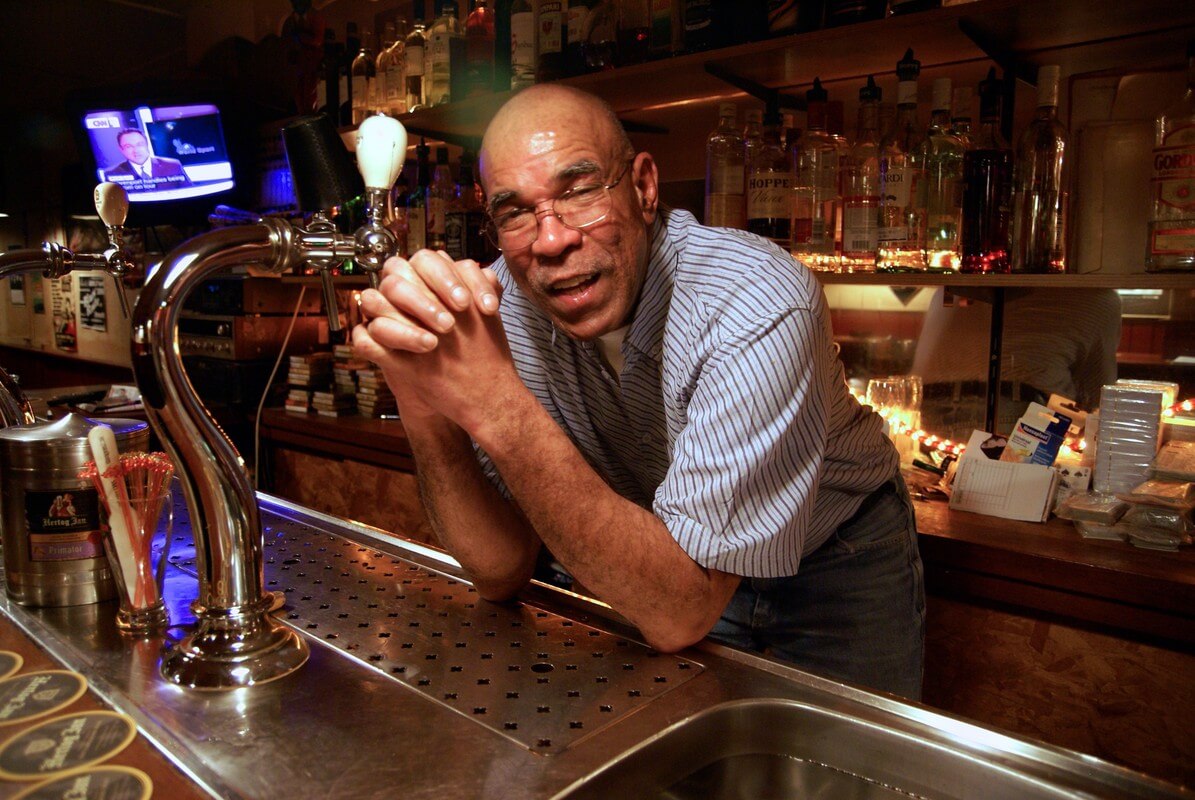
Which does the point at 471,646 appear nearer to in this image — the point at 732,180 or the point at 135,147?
the point at 732,180

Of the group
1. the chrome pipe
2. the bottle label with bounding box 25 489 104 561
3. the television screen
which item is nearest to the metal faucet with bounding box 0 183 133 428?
the bottle label with bounding box 25 489 104 561

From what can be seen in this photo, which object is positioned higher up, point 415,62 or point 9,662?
point 415,62

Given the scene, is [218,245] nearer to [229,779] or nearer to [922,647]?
[229,779]

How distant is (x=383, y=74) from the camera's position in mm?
2803

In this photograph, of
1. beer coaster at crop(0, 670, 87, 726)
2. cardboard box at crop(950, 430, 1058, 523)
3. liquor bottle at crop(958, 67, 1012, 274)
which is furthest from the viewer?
liquor bottle at crop(958, 67, 1012, 274)

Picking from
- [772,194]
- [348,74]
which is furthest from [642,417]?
[348,74]

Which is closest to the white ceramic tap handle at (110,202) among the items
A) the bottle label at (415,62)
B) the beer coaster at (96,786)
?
the beer coaster at (96,786)

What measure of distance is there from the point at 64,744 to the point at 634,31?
196cm

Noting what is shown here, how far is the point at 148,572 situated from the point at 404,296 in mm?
401

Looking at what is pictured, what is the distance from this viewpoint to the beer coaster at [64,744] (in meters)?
0.61

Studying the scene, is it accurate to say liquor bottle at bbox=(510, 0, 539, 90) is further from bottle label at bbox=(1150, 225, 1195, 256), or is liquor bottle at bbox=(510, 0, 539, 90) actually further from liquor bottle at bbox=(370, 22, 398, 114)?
bottle label at bbox=(1150, 225, 1195, 256)

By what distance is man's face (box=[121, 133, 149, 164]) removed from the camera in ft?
11.9

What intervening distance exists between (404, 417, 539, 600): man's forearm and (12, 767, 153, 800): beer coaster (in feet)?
1.39

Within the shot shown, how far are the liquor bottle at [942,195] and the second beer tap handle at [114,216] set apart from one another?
4.77 ft
